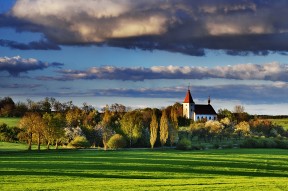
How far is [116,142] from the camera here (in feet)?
323

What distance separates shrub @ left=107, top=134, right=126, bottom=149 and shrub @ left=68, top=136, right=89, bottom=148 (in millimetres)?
5677

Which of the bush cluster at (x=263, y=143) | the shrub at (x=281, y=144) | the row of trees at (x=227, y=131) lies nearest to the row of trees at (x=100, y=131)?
the bush cluster at (x=263, y=143)

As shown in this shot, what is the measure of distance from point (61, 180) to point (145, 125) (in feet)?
261

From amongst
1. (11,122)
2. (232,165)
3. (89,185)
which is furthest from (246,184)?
(11,122)

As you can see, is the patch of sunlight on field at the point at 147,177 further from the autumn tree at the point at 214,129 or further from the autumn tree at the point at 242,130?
the autumn tree at the point at 242,130

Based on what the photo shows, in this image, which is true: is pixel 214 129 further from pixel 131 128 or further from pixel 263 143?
pixel 131 128

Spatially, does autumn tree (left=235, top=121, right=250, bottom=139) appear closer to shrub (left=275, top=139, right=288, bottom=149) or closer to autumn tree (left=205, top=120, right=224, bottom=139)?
autumn tree (left=205, top=120, right=224, bottom=139)

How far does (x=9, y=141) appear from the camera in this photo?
113 metres

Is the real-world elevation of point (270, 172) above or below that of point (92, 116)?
below

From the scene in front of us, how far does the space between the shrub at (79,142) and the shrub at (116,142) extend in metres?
5.68

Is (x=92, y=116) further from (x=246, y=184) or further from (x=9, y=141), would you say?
(x=246, y=184)

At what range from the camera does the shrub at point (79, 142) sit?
327ft

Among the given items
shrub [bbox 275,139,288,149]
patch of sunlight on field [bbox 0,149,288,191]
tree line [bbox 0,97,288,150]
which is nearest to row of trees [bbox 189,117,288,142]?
tree line [bbox 0,97,288,150]

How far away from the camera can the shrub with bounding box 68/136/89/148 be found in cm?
9956
